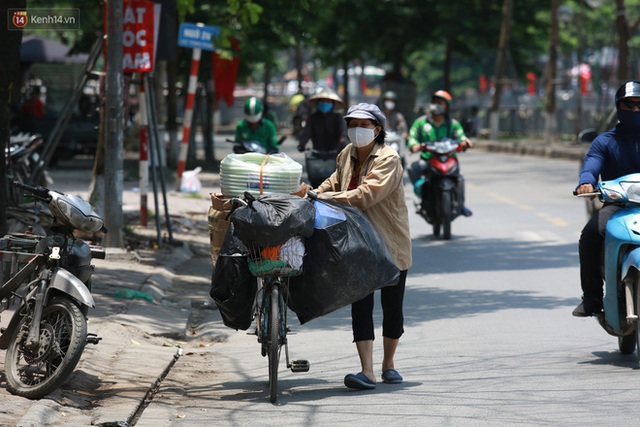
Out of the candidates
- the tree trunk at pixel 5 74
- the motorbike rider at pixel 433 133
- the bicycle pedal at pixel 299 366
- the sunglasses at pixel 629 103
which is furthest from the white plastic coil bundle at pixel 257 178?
the motorbike rider at pixel 433 133

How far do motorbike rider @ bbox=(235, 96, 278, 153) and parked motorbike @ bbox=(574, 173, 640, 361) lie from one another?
7.69m

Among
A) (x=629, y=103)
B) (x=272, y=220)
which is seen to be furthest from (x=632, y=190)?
(x=272, y=220)

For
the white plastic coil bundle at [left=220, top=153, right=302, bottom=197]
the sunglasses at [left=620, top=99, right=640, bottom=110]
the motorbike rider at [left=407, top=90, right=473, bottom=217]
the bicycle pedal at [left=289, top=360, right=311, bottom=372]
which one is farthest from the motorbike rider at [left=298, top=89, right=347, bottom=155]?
the bicycle pedal at [left=289, top=360, right=311, bottom=372]

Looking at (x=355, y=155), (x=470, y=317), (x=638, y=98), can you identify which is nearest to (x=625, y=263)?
(x=638, y=98)

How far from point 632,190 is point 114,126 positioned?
652 cm

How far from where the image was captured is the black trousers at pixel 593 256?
27.3 feet

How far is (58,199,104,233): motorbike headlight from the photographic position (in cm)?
704

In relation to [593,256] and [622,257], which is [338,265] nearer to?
[622,257]

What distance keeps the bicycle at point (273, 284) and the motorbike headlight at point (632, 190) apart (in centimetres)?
224

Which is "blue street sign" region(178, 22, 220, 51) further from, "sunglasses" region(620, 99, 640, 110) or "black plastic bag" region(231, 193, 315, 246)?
"black plastic bag" region(231, 193, 315, 246)

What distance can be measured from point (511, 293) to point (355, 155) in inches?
171

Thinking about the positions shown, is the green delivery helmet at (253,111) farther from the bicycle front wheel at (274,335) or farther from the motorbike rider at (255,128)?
the bicycle front wheel at (274,335)

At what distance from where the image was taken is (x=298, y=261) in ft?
23.2

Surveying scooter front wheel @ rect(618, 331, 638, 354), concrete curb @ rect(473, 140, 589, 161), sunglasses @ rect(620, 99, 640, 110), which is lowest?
concrete curb @ rect(473, 140, 589, 161)
